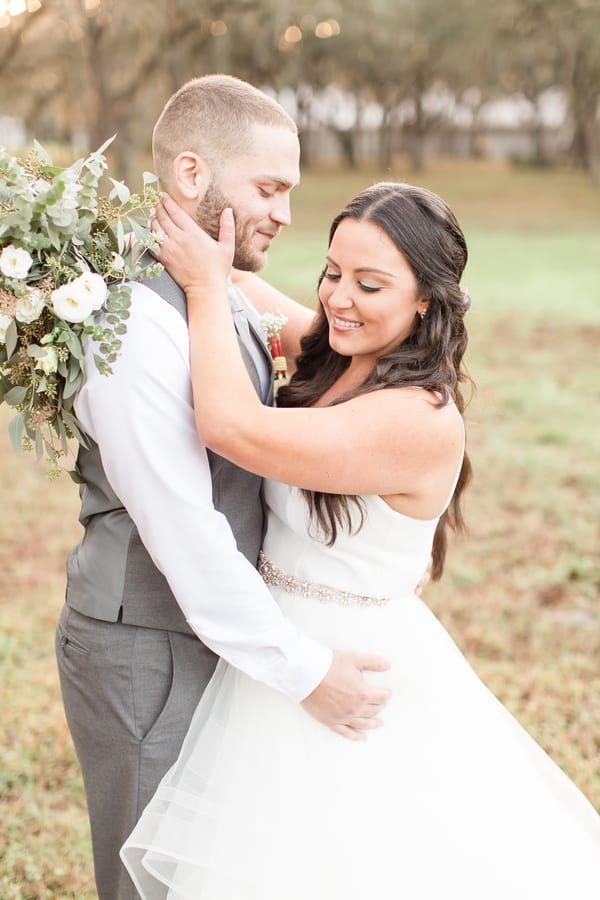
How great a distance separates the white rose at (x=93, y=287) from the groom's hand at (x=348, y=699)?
1.04m

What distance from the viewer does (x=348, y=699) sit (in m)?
2.39

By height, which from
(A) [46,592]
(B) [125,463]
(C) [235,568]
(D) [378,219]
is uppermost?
(D) [378,219]

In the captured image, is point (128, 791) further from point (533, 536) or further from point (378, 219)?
point (533, 536)

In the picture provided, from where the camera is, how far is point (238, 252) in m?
2.48

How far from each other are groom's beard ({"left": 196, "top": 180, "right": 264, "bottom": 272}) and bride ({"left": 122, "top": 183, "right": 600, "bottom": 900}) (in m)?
0.05

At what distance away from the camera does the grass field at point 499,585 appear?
3.99 metres

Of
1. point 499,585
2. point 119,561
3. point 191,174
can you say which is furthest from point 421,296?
point 499,585

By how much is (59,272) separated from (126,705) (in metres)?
1.09

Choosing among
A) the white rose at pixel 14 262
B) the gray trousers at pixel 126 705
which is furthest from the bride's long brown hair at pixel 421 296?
the white rose at pixel 14 262

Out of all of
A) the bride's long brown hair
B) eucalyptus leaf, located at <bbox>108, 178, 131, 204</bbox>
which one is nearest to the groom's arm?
eucalyptus leaf, located at <bbox>108, 178, 131, 204</bbox>

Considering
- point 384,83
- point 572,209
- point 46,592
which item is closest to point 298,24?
point 572,209

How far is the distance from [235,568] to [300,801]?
634 mm

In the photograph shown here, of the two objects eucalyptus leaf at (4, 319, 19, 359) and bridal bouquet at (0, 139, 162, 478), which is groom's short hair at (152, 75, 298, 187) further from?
eucalyptus leaf at (4, 319, 19, 359)

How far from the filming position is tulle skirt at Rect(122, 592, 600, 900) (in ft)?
7.70
